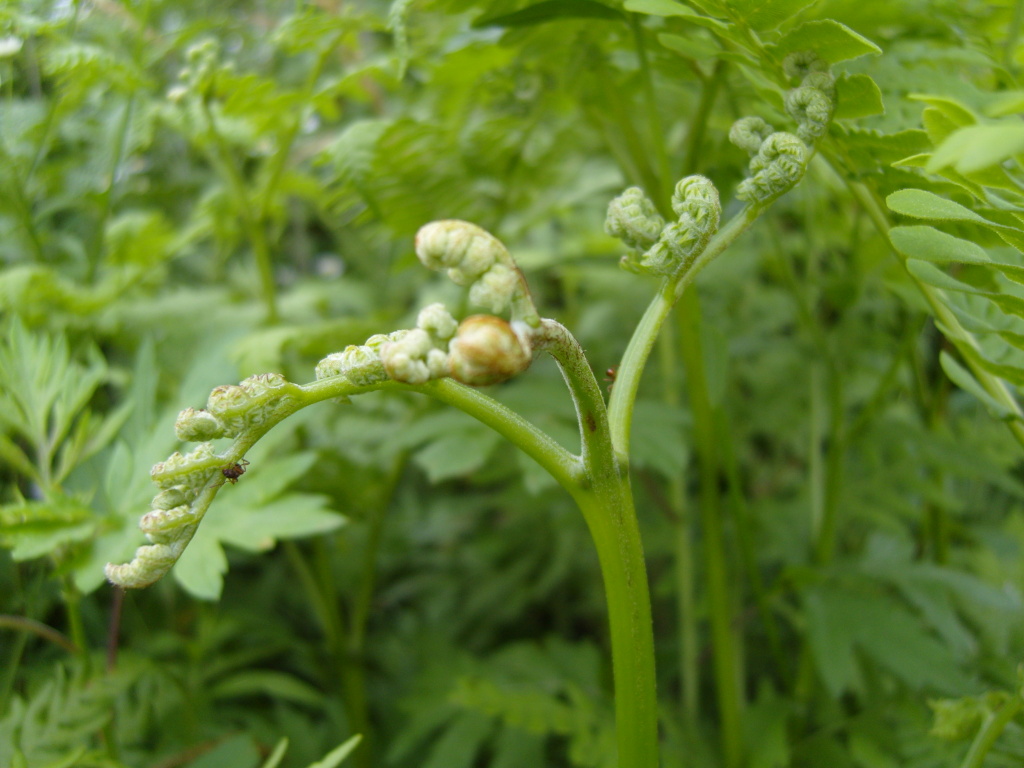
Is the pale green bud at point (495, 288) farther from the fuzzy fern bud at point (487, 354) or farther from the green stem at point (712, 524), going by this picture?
the green stem at point (712, 524)

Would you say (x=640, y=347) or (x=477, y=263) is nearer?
(x=477, y=263)

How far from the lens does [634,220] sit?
0.52 m

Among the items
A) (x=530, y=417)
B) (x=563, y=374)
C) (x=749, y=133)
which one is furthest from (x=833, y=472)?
(x=563, y=374)

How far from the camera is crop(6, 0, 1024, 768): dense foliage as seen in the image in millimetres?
742

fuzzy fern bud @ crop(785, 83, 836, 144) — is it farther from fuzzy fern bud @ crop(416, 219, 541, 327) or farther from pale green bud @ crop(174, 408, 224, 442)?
pale green bud @ crop(174, 408, 224, 442)

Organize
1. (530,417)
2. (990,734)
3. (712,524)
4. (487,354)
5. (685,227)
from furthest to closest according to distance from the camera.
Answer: (530,417)
(712,524)
(990,734)
(685,227)
(487,354)

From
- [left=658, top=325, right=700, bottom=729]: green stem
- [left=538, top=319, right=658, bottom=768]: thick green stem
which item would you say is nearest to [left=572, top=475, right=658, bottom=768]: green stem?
[left=538, top=319, right=658, bottom=768]: thick green stem

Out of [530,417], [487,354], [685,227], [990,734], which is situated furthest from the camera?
[530,417]

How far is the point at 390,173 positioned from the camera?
1.09 meters

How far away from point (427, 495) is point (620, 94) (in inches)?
51.3

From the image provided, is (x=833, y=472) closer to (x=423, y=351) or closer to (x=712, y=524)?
(x=712, y=524)

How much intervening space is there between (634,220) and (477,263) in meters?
0.16

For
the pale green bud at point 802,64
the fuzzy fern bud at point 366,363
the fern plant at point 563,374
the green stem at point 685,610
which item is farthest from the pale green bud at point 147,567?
the green stem at point 685,610

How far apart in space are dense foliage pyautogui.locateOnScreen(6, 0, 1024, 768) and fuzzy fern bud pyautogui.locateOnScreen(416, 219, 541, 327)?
22 centimetres
